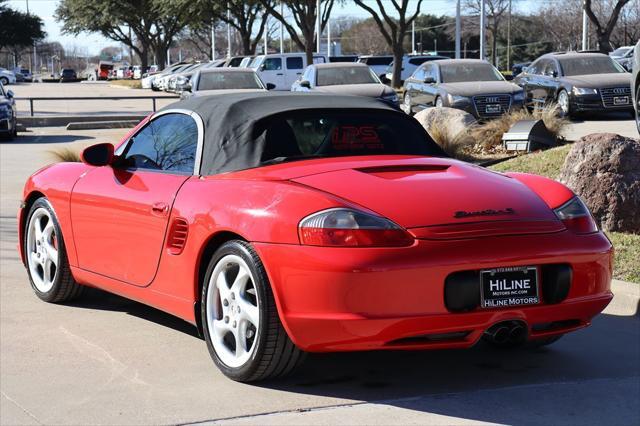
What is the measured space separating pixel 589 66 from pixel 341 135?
20399mm

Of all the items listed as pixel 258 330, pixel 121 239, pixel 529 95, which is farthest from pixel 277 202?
pixel 529 95

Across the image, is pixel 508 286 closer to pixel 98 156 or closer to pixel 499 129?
pixel 98 156

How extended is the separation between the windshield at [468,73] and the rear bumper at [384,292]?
63.2 feet

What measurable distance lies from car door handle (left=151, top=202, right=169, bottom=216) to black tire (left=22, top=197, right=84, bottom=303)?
1.29 metres

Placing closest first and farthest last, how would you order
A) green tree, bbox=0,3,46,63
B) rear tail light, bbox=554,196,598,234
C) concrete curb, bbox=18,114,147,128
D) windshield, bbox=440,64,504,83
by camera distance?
1. rear tail light, bbox=554,196,598,234
2. windshield, bbox=440,64,504,83
3. concrete curb, bbox=18,114,147,128
4. green tree, bbox=0,3,46,63

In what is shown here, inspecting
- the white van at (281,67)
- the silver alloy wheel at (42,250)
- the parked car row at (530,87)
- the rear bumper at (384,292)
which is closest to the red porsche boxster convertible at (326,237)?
the rear bumper at (384,292)

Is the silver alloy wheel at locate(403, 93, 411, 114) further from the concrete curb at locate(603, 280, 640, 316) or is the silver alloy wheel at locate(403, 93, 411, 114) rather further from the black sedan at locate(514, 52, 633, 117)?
the concrete curb at locate(603, 280, 640, 316)

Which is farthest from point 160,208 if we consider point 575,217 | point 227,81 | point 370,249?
point 227,81

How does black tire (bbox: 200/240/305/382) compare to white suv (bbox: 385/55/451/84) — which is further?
white suv (bbox: 385/55/451/84)

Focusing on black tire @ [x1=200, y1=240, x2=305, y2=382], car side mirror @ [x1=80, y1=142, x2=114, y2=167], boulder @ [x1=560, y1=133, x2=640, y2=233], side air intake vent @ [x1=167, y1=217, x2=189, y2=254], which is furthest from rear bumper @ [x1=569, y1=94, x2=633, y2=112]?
black tire @ [x1=200, y1=240, x2=305, y2=382]

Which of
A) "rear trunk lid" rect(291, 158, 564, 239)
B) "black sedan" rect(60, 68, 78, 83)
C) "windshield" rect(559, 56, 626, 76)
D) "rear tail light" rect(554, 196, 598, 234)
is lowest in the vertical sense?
"rear tail light" rect(554, 196, 598, 234)

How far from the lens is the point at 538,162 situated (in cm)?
1211

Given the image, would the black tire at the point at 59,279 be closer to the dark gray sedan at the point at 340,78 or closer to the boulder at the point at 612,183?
the boulder at the point at 612,183

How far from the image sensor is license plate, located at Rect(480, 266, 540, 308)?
4.69 metres
